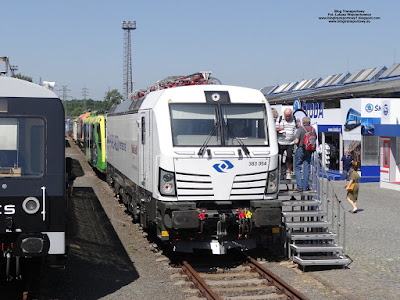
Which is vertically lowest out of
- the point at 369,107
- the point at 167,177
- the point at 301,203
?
the point at 301,203

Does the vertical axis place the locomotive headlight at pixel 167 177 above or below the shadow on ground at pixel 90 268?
above

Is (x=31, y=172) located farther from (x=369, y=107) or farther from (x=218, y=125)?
(x=369, y=107)

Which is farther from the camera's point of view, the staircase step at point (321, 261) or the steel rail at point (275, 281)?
the staircase step at point (321, 261)

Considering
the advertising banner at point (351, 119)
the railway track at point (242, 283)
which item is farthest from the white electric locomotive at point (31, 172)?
the advertising banner at point (351, 119)

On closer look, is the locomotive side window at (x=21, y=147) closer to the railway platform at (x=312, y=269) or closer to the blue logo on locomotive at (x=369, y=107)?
the railway platform at (x=312, y=269)

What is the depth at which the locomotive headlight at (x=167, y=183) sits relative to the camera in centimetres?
1072

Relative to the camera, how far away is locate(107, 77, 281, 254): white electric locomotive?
10.7 m

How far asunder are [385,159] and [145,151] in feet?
56.3

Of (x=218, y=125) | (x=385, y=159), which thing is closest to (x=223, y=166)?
(x=218, y=125)

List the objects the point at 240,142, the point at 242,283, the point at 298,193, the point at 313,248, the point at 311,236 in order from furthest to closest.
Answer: the point at 298,193, the point at 311,236, the point at 313,248, the point at 240,142, the point at 242,283

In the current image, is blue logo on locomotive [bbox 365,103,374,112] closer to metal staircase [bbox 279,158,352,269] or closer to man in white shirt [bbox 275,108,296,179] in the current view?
man in white shirt [bbox 275,108,296,179]

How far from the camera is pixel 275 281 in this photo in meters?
9.84

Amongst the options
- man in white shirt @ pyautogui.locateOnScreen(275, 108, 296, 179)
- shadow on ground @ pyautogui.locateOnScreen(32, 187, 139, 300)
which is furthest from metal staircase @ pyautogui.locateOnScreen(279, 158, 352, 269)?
shadow on ground @ pyautogui.locateOnScreen(32, 187, 139, 300)

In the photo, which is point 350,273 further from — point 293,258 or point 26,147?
point 26,147
